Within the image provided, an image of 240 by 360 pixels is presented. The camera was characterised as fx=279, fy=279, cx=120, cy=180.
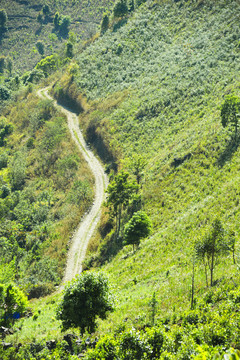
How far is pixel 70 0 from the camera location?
166750 mm

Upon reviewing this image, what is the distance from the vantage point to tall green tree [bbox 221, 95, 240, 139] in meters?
35.9

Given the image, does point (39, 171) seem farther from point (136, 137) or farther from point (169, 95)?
point (169, 95)

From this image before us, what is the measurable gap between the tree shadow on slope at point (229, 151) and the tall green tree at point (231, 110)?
3.17 feet

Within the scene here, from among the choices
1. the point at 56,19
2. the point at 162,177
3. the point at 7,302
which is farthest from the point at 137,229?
the point at 56,19

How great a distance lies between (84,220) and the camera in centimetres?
4184

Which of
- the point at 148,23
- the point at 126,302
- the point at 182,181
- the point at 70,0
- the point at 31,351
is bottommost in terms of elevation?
the point at 182,181

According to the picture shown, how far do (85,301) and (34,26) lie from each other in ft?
595

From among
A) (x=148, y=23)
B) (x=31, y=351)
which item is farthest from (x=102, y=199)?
(x=148, y=23)

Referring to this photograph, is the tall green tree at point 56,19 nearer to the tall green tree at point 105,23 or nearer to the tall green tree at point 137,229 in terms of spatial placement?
the tall green tree at point 105,23

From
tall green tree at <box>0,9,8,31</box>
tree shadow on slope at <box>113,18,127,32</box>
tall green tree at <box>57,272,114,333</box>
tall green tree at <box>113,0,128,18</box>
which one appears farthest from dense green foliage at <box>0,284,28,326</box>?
tall green tree at <box>0,9,8,31</box>

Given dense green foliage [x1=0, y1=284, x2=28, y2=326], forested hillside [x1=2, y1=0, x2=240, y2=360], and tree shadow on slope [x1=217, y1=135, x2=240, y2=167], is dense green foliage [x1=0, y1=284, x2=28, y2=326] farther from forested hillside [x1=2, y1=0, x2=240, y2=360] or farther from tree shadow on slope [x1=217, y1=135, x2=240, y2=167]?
tree shadow on slope [x1=217, y1=135, x2=240, y2=167]

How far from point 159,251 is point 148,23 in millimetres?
81107

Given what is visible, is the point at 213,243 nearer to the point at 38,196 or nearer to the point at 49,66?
the point at 38,196

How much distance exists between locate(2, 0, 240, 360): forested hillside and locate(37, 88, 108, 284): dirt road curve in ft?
5.02
